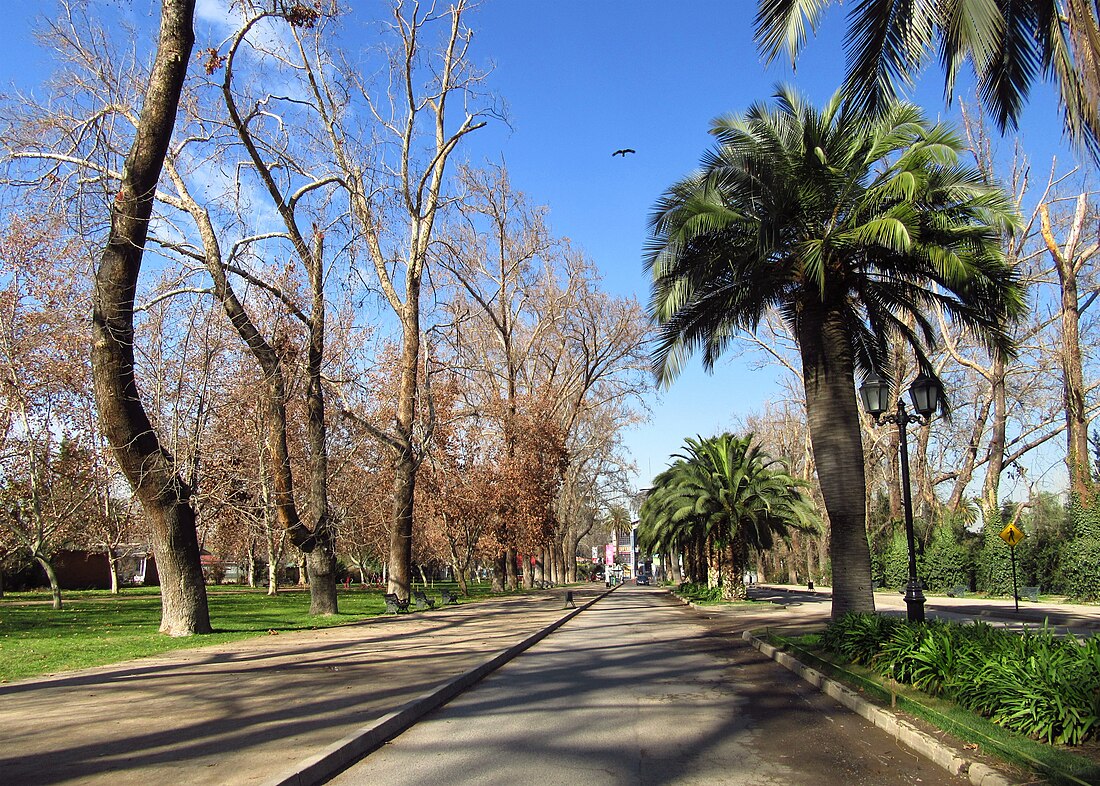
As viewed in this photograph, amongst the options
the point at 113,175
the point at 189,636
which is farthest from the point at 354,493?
the point at 113,175

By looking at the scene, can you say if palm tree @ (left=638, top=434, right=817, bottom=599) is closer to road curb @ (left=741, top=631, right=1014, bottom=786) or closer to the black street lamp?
the black street lamp

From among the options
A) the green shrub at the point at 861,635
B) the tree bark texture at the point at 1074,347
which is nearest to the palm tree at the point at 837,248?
the green shrub at the point at 861,635

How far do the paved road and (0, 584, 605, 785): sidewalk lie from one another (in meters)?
0.56

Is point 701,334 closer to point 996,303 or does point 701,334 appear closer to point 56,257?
point 996,303

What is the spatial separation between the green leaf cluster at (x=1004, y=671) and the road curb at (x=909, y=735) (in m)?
0.63

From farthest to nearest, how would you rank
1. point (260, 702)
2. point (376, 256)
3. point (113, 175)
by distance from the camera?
point (376, 256) < point (113, 175) < point (260, 702)

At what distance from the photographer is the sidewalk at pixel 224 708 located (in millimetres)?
6133

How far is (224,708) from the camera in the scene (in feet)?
28.0

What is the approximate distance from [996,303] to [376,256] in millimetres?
17954

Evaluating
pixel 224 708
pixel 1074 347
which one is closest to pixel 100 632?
pixel 224 708

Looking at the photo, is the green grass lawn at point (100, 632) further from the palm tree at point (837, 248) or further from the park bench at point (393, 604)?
the palm tree at point (837, 248)

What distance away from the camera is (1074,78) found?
283 inches

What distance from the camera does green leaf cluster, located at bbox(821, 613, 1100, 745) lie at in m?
6.25

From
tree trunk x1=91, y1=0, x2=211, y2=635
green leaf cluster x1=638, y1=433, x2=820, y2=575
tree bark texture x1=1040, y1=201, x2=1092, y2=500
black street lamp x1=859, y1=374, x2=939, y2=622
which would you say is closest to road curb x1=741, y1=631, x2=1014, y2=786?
black street lamp x1=859, y1=374, x2=939, y2=622
